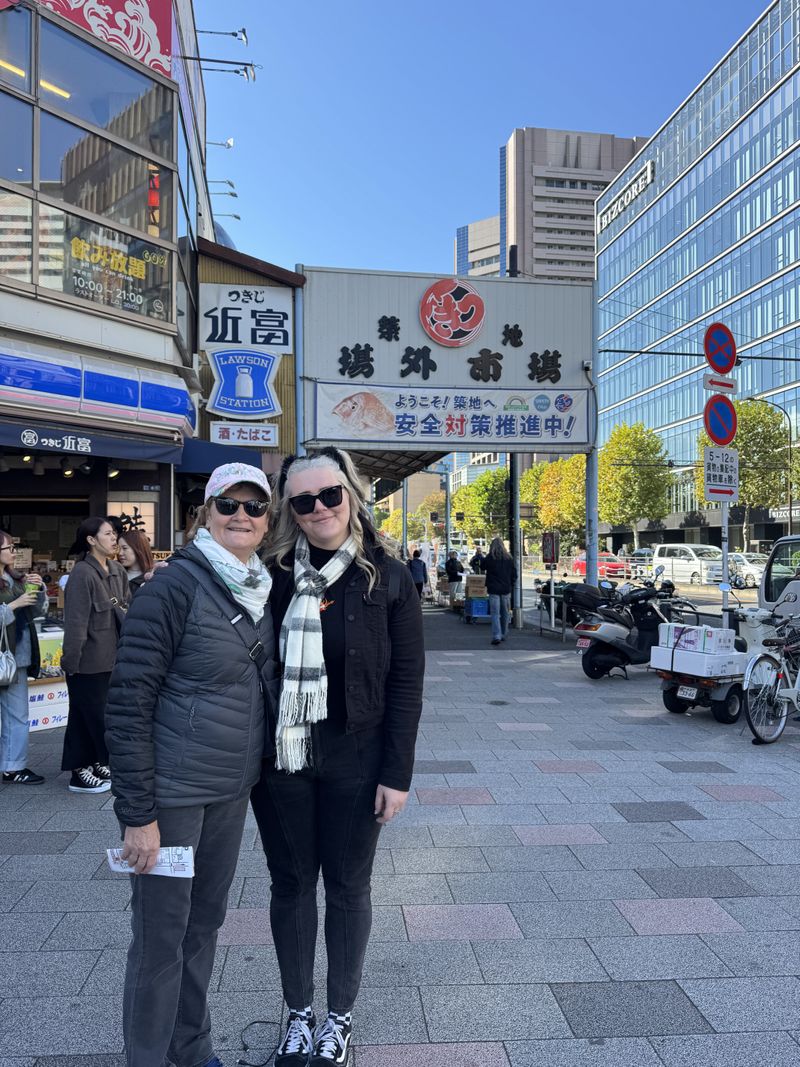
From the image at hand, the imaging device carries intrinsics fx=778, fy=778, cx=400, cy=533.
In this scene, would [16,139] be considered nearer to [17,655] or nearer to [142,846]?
[17,655]

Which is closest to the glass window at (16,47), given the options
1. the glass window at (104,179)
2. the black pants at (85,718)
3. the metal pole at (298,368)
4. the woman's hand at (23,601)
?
the glass window at (104,179)

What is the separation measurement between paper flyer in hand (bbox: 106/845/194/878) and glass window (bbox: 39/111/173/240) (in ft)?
30.5

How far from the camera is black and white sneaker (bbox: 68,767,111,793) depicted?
205 inches

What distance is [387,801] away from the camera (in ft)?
7.70

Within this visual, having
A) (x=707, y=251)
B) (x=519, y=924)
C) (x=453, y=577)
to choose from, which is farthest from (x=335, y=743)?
(x=707, y=251)

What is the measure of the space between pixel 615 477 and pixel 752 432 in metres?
15.3

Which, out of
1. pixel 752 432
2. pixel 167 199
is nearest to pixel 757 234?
pixel 752 432

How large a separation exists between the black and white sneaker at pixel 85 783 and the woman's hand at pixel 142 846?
141 inches

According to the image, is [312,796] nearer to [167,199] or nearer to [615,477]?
[167,199]

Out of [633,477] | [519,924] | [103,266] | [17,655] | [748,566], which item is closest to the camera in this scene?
[519,924]

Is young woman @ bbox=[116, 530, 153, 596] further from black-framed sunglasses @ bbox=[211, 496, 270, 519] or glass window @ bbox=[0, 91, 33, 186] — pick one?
glass window @ bbox=[0, 91, 33, 186]

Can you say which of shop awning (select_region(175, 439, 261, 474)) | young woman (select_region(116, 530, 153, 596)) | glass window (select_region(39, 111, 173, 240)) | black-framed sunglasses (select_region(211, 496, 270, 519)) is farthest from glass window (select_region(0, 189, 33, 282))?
black-framed sunglasses (select_region(211, 496, 270, 519))

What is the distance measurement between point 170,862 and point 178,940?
236mm

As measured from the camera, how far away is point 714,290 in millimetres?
51625
